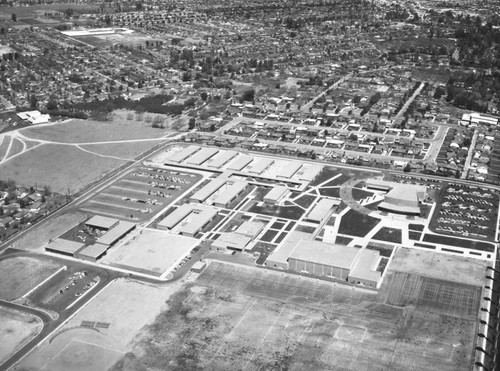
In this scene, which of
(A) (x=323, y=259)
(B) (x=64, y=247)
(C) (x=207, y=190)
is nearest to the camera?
(A) (x=323, y=259)

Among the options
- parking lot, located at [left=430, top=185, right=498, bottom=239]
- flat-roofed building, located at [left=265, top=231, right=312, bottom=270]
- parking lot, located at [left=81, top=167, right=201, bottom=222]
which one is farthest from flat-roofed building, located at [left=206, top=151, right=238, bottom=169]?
parking lot, located at [left=430, top=185, right=498, bottom=239]

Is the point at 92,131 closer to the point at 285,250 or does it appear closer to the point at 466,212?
the point at 285,250

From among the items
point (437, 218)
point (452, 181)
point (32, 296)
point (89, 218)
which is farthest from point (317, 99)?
point (32, 296)

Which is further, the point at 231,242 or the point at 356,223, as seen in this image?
the point at 356,223

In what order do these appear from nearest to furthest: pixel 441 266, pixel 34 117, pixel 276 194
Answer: pixel 441 266 → pixel 276 194 → pixel 34 117

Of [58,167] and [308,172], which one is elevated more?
[308,172]

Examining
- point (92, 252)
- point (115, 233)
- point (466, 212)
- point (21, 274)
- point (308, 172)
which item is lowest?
point (21, 274)

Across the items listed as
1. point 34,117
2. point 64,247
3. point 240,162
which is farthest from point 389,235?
point 34,117

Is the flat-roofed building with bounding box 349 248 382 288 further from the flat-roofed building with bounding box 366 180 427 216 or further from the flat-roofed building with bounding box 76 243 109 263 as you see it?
the flat-roofed building with bounding box 76 243 109 263
